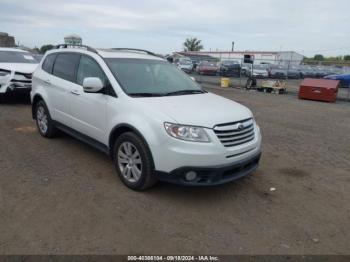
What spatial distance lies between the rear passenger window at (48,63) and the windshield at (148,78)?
180 centimetres

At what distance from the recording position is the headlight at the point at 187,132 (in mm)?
3799

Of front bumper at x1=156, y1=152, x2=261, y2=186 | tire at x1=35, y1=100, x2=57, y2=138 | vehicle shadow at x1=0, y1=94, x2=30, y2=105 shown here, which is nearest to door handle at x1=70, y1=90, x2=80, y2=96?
tire at x1=35, y1=100, x2=57, y2=138

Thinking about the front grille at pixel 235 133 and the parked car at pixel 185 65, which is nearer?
the front grille at pixel 235 133

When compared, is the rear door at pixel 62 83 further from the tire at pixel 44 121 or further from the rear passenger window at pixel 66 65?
the tire at pixel 44 121

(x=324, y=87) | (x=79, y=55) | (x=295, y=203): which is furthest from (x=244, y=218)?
(x=324, y=87)

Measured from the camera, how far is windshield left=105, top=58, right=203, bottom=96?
4.64 meters

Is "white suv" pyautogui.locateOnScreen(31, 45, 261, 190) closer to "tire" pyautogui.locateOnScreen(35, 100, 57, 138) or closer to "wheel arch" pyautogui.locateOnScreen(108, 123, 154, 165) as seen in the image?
"wheel arch" pyautogui.locateOnScreen(108, 123, 154, 165)

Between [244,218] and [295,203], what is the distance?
0.84 m

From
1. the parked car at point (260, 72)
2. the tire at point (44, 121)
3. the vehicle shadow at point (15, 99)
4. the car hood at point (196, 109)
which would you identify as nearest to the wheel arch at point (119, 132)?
the car hood at point (196, 109)

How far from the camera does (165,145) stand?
381cm

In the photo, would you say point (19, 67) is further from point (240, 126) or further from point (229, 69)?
point (229, 69)

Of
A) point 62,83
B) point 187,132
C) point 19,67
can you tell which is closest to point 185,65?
point 19,67

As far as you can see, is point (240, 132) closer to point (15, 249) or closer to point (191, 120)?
point (191, 120)

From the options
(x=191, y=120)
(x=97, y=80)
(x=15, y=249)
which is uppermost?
(x=97, y=80)
